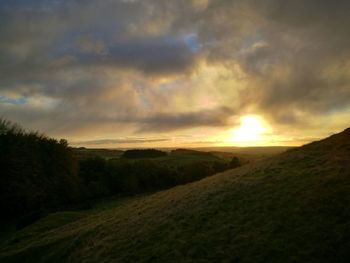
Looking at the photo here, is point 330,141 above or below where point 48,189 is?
above

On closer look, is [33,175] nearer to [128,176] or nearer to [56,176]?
[56,176]

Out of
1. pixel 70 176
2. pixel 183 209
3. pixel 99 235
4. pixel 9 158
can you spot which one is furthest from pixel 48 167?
pixel 183 209

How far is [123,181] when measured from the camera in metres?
74.6

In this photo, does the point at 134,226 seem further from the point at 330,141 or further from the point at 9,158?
the point at 9,158

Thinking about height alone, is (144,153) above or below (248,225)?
above

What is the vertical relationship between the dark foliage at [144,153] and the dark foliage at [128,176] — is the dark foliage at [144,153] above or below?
above

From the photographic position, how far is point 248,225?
16.0 meters

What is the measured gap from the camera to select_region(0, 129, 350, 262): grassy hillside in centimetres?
1345

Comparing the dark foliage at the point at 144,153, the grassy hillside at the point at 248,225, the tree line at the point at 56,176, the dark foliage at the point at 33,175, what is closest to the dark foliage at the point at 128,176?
the tree line at the point at 56,176

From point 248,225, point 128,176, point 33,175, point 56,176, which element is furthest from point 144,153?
point 248,225

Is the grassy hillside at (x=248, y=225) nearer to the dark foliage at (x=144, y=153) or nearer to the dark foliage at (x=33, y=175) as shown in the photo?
the dark foliage at (x=33, y=175)

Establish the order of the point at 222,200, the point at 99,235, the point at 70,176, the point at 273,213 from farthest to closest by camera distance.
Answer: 1. the point at 70,176
2. the point at 99,235
3. the point at 222,200
4. the point at 273,213

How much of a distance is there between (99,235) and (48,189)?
3856 centimetres

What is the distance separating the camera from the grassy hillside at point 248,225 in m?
13.5
